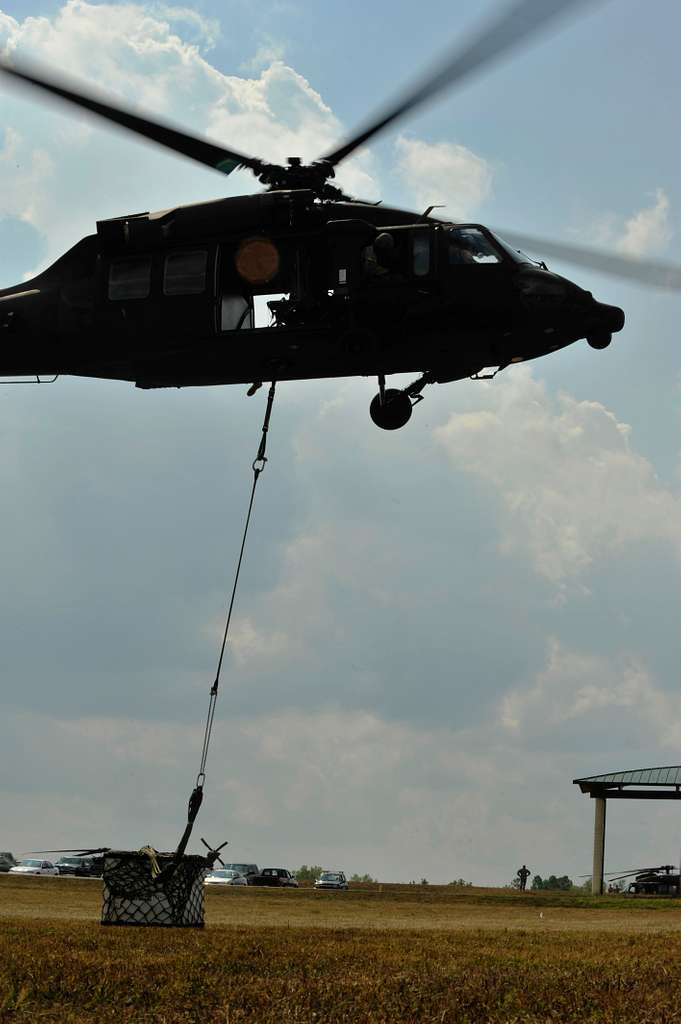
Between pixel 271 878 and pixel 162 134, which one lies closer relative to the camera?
pixel 162 134

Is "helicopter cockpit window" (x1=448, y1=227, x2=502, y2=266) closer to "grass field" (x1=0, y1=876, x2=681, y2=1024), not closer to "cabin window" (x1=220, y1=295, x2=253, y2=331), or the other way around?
"cabin window" (x1=220, y1=295, x2=253, y2=331)

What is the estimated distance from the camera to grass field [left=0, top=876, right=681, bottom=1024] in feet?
34.2

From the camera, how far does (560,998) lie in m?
11.2

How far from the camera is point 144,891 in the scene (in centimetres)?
1772

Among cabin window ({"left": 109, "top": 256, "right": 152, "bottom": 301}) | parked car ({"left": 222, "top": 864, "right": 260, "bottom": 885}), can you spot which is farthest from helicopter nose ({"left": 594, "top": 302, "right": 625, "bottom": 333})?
parked car ({"left": 222, "top": 864, "right": 260, "bottom": 885})

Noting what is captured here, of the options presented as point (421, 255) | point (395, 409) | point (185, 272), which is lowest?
point (395, 409)

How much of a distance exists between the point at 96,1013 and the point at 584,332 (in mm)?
13239

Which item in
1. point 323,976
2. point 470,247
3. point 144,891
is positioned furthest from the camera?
point 470,247

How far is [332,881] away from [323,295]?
46.0 meters

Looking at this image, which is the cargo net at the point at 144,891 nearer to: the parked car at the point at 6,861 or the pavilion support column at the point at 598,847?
the pavilion support column at the point at 598,847

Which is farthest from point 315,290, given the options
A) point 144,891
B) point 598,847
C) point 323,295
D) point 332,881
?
point 332,881

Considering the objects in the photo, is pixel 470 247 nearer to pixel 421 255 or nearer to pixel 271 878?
pixel 421 255

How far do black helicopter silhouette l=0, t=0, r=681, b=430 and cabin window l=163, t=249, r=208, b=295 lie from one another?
0.07 feet

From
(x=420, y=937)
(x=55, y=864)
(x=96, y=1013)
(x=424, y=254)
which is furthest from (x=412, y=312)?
(x=55, y=864)
